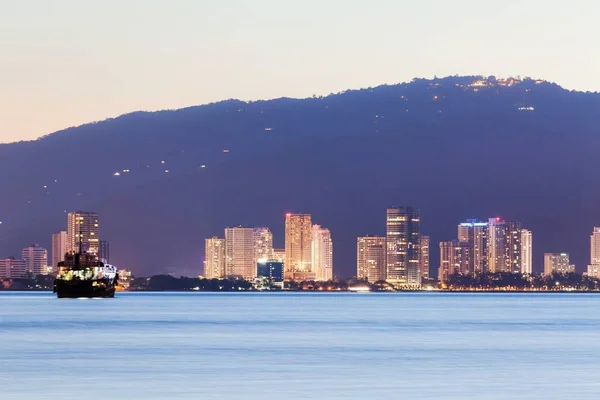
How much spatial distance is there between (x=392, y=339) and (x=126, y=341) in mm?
21297

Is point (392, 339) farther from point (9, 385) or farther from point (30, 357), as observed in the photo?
point (9, 385)

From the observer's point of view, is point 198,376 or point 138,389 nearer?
point 138,389

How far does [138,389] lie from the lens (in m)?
62.7

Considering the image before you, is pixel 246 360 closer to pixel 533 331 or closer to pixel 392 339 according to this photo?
pixel 392 339

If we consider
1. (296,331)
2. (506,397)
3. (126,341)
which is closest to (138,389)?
(506,397)

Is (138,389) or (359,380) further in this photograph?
(359,380)

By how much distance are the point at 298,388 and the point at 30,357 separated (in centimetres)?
2758

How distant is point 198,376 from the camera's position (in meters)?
69.4

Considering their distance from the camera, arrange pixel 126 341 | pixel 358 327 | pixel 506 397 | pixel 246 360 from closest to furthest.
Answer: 1. pixel 506 397
2. pixel 246 360
3. pixel 126 341
4. pixel 358 327

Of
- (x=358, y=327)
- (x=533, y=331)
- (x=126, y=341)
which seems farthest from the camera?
(x=358, y=327)

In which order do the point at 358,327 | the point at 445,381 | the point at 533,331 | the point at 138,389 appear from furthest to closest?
the point at 358,327 → the point at 533,331 → the point at 445,381 → the point at 138,389

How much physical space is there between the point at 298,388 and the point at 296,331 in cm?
6992

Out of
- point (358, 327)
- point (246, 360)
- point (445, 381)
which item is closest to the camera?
point (445, 381)

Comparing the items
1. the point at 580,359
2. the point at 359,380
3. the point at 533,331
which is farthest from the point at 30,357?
the point at 533,331
